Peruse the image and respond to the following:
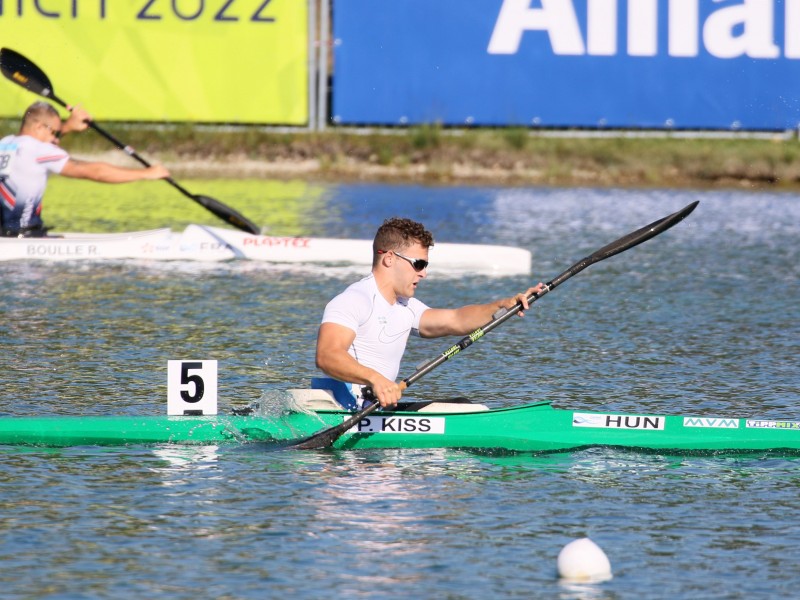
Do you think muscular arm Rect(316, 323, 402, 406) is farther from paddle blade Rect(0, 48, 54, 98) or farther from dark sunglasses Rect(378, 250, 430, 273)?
paddle blade Rect(0, 48, 54, 98)

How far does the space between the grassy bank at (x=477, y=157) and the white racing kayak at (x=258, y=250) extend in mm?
8004

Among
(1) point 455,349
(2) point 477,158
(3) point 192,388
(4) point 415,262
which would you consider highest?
(2) point 477,158

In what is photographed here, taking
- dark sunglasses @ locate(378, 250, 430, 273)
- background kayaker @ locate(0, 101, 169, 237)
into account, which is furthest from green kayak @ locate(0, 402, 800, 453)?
background kayaker @ locate(0, 101, 169, 237)

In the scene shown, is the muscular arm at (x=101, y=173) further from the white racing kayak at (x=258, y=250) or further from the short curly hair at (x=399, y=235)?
the short curly hair at (x=399, y=235)

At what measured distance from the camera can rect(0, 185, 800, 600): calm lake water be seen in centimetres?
739

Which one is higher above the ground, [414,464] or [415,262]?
[415,262]

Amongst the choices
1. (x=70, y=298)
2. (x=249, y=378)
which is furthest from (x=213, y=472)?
(x=70, y=298)

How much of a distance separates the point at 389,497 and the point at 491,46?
701 inches

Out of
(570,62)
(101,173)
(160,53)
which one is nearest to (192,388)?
(101,173)

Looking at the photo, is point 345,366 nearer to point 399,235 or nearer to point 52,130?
point 399,235

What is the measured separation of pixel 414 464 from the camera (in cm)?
931

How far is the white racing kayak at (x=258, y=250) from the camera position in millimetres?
17953

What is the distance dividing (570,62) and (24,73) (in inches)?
388

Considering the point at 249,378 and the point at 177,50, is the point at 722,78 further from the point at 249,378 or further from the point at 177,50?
the point at 249,378
